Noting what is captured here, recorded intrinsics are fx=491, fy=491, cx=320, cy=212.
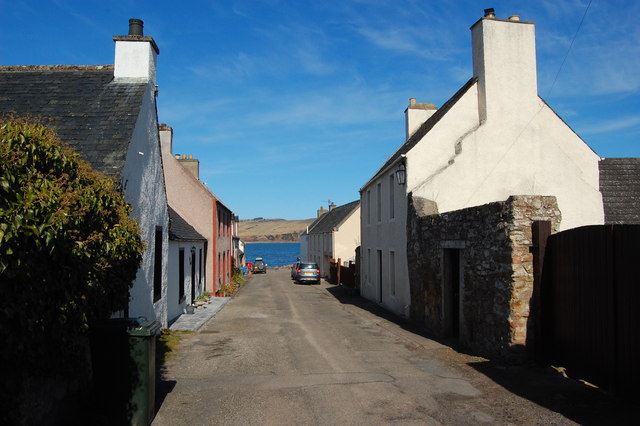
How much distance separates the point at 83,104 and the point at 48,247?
787cm

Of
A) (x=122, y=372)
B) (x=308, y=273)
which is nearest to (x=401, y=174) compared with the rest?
(x=122, y=372)

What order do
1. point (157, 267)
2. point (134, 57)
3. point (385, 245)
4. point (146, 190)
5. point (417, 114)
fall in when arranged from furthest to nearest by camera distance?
point (417, 114) < point (385, 245) < point (157, 267) < point (134, 57) < point (146, 190)

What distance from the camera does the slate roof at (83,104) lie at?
9438 mm

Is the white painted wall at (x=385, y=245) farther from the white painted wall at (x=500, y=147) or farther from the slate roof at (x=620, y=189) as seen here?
the slate roof at (x=620, y=189)

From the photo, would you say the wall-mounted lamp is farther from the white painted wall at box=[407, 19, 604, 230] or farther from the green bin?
the green bin

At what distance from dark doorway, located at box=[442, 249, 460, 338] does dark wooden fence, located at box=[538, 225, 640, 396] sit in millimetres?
3484

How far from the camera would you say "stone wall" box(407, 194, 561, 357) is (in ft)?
29.9

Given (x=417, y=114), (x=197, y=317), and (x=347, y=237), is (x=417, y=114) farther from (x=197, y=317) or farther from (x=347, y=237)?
(x=347, y=237)

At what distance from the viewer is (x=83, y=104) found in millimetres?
10781

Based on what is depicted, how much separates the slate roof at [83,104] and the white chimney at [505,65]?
10786mm

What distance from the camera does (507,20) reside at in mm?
16031

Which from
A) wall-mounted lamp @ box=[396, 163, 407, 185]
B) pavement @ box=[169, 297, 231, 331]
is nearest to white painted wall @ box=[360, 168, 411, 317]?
wall-mounted lamp @ box=[396, 163, 407, 185]

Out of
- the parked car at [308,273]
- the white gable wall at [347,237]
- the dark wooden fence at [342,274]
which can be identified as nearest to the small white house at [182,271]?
the dark wooden fence at [342,274]

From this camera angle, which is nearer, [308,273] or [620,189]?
[620,189]
